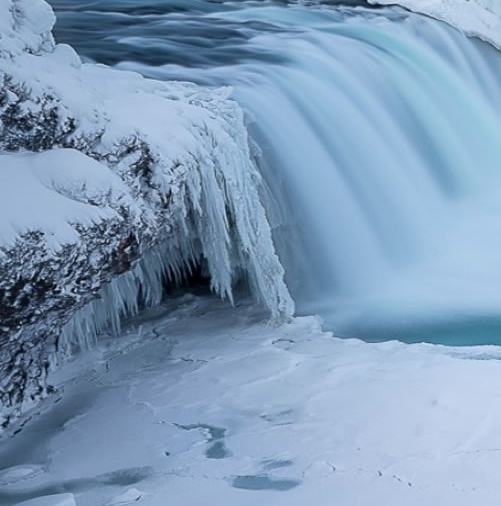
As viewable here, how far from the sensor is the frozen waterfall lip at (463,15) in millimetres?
6602

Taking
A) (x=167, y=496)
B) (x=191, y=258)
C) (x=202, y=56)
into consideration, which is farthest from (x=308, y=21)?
(x=167, y=496)

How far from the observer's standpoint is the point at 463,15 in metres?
6.68

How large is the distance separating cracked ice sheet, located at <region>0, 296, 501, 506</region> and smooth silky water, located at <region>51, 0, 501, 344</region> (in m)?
0.60

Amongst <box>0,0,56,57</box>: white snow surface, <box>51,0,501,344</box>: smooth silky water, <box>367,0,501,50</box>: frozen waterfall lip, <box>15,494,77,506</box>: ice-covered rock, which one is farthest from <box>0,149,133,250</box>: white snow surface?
<box>367,0,501,50</box>: frozen waterfall lip

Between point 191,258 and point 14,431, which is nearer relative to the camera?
point 14,431

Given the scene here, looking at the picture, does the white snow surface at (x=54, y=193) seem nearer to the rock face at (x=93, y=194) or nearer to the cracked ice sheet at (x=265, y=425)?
the rock face at (x=93, y=194)

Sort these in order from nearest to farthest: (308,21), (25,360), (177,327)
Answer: (25,360) < (177,327) < (308,21)

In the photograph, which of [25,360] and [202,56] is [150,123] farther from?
[202,56]

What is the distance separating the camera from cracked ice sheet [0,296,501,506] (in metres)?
2.19

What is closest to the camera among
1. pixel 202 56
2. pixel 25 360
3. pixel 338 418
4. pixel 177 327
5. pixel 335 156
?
pixel 338 418

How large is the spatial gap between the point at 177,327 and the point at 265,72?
171 cm

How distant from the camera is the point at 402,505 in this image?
205 cm

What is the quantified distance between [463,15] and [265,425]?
5115 millimetres

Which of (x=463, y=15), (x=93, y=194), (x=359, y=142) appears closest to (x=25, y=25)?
(x=93, y=194)
